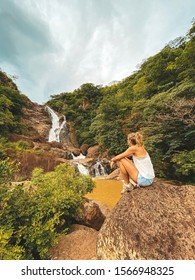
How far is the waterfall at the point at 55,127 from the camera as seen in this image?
2210 centimetres

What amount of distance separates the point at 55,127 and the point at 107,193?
17948 millimetres

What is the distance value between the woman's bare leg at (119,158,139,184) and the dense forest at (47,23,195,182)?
505 cm

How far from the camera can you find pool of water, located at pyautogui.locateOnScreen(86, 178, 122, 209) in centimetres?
720

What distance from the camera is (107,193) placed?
8344 millimetres

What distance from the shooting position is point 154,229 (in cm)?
197

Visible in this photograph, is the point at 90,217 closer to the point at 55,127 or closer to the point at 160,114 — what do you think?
the point at 160,114

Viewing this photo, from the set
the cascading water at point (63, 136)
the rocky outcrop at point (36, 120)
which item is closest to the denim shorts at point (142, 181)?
the cascading water at point (63, 136)

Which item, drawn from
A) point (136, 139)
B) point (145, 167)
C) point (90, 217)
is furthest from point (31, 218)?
point (136, 139)

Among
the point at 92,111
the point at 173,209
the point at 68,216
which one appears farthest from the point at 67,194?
the point at 92,111

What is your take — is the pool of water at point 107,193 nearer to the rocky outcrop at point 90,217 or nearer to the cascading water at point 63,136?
the rocky outcrop at point 90,217

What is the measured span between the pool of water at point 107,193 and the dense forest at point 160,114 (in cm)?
285

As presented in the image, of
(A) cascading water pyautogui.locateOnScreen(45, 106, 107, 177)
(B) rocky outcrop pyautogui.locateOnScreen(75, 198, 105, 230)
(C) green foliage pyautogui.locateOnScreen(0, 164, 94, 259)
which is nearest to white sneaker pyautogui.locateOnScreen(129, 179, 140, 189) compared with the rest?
(C) green foliage pyautogui.locateOnScreen(0, 164, 94, 259)
